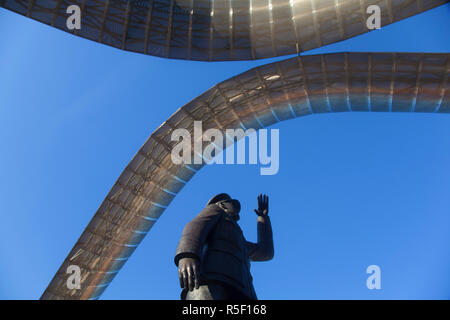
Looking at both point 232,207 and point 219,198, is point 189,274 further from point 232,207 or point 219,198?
point 219,198

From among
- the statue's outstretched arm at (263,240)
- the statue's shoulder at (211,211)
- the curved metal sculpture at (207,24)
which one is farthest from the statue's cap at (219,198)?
the curved metal sculpture at (207,24)

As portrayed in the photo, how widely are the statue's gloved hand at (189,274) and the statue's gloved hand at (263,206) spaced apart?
380 centimetres

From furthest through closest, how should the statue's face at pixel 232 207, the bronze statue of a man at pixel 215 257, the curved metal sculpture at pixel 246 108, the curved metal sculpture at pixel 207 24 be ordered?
the curved metal sculpture at pixel 207 24 → the curved metal sculpture at pixel 246 108 → the statue's face at pixel 232 207 → the bronze statue of a man at pixel 215 257

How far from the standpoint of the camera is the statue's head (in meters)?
9.15

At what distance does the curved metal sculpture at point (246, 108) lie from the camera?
14172 millimetres

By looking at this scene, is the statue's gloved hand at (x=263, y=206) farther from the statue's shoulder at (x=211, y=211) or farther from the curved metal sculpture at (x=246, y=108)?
the curved metal sculpture at (x=246, y=108)

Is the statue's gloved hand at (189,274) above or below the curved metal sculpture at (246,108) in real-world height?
below

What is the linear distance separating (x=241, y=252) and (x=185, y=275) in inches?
66.9

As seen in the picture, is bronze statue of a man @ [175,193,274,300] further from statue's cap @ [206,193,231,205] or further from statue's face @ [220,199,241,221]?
statue's cap @ [206,193,231,205]

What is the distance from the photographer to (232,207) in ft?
30.3
